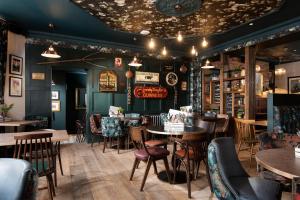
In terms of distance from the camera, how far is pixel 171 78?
8281mm

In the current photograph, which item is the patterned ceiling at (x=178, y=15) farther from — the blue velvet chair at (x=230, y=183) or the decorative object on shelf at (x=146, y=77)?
the blue velvet chair at (x=230, y=183)

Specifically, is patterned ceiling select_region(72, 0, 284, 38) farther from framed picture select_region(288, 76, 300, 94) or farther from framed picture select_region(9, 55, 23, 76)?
framed picture select_region(288, 76, 300, 94)

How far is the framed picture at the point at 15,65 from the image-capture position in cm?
546

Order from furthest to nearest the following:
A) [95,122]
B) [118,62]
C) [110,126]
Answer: [118,62]
[95,122]
[110,126]

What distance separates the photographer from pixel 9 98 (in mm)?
5469

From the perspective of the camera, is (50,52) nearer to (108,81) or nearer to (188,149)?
(108,81)

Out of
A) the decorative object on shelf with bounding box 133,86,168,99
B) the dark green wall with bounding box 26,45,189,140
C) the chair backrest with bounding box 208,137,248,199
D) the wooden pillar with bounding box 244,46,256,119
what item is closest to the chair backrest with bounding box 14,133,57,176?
the chair backrest with bounding box 208,137,248,199

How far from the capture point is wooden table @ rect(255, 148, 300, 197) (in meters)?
1.57

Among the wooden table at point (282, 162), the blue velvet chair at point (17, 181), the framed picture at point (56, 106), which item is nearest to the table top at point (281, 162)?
the wooden table at point (282, 162)

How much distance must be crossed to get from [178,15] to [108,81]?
3.46 meters

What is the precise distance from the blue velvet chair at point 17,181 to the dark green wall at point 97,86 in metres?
5.40

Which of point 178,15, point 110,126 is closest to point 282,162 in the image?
point 178,15

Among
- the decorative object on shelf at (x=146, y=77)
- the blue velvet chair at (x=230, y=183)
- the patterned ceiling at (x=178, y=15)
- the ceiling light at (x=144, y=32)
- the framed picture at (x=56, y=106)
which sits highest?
the ceiling light at (x=144, y=32)

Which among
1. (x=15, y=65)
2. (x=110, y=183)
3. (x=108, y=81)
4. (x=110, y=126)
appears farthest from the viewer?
(x=108, y=81)
